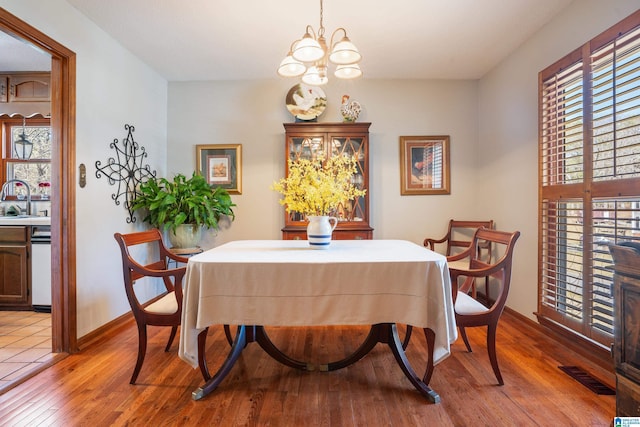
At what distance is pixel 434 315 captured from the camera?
168cm

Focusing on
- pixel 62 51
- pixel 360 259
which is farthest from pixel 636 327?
pixel 62 51

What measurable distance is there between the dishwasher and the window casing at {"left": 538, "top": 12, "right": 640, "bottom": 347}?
4.58 metres

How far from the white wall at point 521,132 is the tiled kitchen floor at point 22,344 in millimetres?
3984

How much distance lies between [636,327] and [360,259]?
3.81 ft

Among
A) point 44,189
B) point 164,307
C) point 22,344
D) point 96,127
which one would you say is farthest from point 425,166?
point 44,189

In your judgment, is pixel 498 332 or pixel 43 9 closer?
pixel 43 9

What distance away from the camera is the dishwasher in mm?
3219

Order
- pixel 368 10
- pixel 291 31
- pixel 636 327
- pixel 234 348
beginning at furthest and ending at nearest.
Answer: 1. pixel 291 31
2. pixel 368 10
3. pixel 234 348
4. pixel 636 327

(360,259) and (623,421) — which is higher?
(360,259)

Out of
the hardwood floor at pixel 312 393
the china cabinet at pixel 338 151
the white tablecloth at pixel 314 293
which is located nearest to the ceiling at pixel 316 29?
the china cabinet at pixel 338 151

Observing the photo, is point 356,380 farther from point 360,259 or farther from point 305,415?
point 360,259

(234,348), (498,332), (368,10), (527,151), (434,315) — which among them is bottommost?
(498,332)

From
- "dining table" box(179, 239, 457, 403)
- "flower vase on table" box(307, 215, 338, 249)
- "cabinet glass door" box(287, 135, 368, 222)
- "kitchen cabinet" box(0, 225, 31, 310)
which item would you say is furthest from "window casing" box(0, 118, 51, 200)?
"flower vase on table" box(307, 215, 338, 249)

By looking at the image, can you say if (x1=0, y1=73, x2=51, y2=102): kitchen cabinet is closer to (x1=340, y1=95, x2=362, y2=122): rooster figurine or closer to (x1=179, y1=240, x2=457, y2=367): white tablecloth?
(x1=340, y1=95, x2=362, y2=122): rooster figurine
